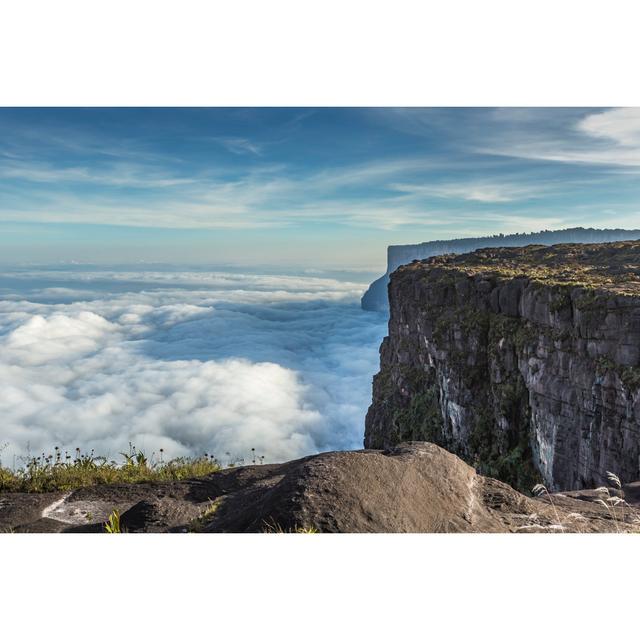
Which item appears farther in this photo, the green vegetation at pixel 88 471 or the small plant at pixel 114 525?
the green vegetation at pixel 88 471

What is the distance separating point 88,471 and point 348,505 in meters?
5.93

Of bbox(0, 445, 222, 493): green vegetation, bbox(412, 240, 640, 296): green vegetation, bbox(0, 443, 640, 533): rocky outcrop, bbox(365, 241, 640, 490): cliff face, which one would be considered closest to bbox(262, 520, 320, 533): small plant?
bbox(0, 443, 640, 533): rocky outcrop

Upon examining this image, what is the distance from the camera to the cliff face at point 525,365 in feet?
54.3

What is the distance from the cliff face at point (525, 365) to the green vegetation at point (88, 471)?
13248 mm

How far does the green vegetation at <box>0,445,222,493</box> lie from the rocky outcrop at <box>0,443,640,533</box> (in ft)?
1.40

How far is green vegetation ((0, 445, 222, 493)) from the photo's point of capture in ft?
29.4

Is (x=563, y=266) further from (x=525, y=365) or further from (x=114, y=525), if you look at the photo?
(x=114, y=525)

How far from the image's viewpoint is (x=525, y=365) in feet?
73.8

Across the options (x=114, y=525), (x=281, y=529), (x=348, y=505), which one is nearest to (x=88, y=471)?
(x=114, y=525)

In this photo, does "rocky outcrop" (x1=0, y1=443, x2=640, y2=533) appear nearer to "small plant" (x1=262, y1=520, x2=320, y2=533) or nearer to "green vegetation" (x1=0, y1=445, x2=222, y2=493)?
"small plant" (x1=262, y1=520, x2=320, y2=533)

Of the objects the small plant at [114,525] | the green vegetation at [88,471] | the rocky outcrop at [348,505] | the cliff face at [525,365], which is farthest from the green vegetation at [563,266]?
the small plant at [114,525]

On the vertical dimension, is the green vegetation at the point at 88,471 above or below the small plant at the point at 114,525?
below

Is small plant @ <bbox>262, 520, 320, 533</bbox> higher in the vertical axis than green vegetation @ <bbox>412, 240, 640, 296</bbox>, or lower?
lower

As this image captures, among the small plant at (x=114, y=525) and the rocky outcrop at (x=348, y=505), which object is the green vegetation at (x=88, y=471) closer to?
the rocky outcrop at (x=348, y=505)
